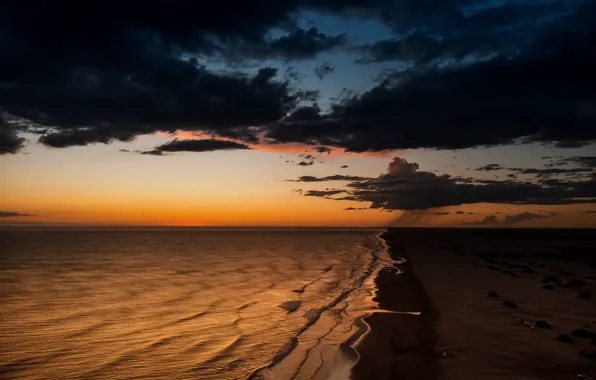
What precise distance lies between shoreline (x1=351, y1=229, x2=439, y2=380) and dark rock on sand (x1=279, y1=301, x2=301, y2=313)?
12.5ft

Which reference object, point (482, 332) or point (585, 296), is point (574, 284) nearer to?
point (585, 296)

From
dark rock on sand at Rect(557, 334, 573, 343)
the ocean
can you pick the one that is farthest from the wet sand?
the ocean

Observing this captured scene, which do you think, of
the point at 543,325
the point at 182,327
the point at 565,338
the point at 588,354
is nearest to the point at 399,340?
the point at 565,338

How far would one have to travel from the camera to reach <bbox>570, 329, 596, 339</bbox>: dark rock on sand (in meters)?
14.6

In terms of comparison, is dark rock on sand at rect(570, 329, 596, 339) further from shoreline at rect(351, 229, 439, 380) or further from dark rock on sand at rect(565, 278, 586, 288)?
dark rock on sand at rect(565, 278, 586, 288)

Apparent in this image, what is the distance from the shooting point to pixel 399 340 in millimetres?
15086

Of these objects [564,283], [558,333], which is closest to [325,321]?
[558,333]

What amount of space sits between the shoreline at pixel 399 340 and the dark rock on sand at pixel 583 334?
426cm

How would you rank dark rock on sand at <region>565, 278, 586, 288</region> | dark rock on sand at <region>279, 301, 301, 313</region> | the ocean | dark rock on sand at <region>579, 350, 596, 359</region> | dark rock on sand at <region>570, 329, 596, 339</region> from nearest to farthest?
dark rock on sand at <region>579, 350, 596, 359</region> → the ocean → dark rock on sand at <region>570, 329, 596, 339</region> → dark rock on sand at <region>279, 301, 301, 313</region> → dark rock on sand at <region>565, 278, 586, 288</region>

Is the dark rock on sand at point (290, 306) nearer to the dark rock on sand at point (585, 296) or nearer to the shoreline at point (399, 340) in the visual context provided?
the shoreline at point (399, 340)

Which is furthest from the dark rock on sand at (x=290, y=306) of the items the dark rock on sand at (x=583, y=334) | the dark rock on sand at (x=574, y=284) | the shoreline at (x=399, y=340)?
the dark rock on sand at (x=574, y=284)

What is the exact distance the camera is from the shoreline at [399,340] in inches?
467

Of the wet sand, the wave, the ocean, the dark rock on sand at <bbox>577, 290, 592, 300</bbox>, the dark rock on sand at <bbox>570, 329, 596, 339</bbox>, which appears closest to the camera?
the wet sand

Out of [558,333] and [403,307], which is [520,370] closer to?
[558,333]
